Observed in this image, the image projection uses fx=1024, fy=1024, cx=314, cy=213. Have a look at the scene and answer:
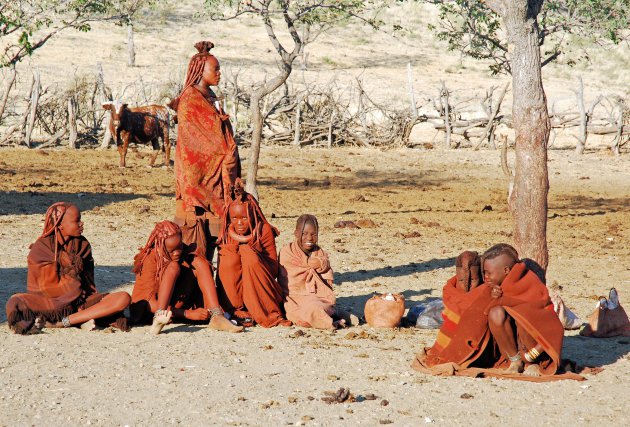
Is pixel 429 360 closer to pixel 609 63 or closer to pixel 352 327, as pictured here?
pixel 352 327

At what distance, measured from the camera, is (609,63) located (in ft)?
129

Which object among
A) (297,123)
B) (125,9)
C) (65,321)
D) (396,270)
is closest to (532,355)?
(65,321)

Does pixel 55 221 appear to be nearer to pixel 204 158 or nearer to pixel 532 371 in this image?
pixel 204 158

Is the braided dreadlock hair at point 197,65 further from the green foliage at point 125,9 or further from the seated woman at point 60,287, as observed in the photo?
the green foliage at point 125,9

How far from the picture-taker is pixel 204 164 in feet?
25.6

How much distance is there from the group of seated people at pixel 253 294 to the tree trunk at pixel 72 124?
14.0 meters

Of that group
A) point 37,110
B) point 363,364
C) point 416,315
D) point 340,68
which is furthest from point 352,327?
point 340,68

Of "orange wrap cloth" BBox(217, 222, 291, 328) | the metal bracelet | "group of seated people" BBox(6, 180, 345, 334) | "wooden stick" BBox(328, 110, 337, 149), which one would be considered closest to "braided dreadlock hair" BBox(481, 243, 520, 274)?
"group of seated people" BBox(6, 180, 345, 334)

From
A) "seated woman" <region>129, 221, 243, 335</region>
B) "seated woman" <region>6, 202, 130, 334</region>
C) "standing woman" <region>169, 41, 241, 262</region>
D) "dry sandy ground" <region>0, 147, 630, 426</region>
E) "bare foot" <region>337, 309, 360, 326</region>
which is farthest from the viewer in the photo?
"standing woman" <region>169, 41, 241, 262</region>

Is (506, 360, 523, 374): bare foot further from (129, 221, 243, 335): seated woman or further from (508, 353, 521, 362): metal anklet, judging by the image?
(129, 221, 243, 335): seated woman

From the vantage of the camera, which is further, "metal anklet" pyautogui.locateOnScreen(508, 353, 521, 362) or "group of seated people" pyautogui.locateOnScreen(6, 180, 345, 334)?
"group of seated people" pyautogui.locateOnScreen(6, 180, 345, 334)

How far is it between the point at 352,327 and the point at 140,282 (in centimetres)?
160

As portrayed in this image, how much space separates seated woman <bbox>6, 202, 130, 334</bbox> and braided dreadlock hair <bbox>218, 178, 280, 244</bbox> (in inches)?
36.8

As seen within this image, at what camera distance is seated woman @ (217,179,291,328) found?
24.6 feet
